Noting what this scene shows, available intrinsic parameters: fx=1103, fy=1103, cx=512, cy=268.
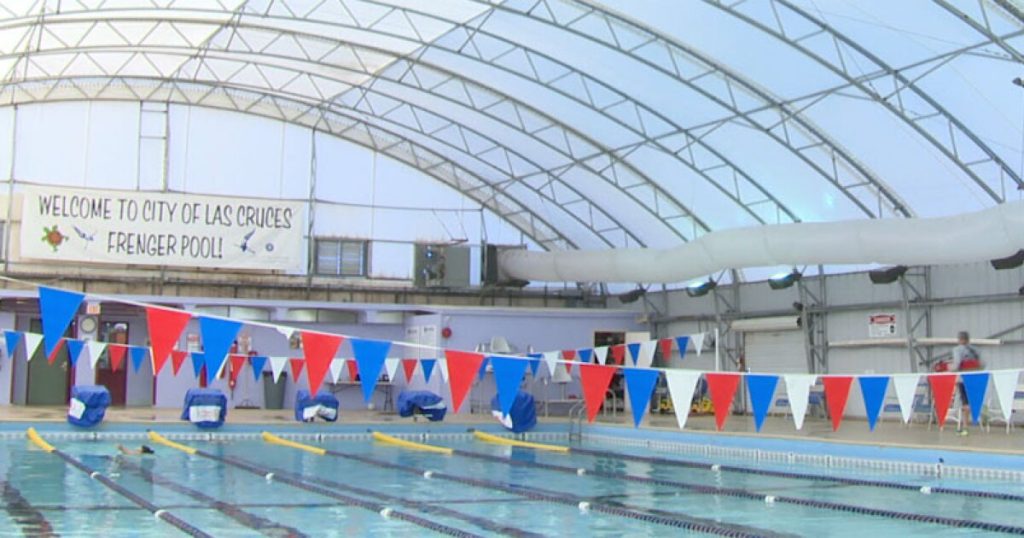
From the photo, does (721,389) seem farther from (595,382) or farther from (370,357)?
(370,357)

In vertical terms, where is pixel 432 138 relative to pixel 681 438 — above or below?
above

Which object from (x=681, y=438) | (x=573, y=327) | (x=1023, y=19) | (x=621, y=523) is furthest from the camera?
(x=573, y=327)

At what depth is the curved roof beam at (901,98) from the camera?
1638 centimetres

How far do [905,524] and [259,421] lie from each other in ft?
44.5

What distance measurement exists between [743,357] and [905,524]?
1382 centimetres

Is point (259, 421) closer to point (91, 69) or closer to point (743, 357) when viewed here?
point (91, 69)

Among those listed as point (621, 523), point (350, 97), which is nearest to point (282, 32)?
point (350, 97)

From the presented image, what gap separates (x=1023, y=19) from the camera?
14086mm

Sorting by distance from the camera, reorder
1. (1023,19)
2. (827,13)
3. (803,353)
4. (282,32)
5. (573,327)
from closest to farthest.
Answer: (1023,19)
(827,13)
(282,32)
(803,353)
(573,327)

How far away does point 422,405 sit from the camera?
22.3 m

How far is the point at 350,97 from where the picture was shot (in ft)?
83.8

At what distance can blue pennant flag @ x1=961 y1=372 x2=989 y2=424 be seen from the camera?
13.6 m

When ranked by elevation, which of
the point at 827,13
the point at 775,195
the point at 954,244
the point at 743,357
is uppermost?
the point at 827,13

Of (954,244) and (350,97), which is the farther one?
(350,97)
